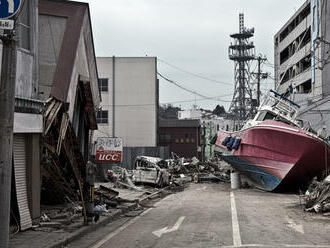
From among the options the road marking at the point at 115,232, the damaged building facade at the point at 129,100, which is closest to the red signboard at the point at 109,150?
the road marking at the point at 115,232

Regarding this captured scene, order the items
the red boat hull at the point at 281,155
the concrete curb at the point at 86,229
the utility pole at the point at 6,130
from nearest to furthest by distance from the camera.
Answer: the utility pole at the point at 6,130 < the concrete curb at the point at 86,229 < the red boat hull at the point at 281,155

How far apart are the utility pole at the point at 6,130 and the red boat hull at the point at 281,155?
57.2 feet

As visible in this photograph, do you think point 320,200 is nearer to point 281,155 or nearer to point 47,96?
point 281,155

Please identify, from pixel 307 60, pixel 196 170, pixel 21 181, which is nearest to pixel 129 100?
pixel 196 170

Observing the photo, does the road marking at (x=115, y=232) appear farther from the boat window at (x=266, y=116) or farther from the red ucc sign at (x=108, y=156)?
the boat window at (x=266, y=116)

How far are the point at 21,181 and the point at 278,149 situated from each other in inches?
602

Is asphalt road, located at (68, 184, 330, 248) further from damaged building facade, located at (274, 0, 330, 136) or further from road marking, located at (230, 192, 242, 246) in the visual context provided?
damaged building facade, located at (274, 0, 330, 136)

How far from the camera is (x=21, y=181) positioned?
11.6m

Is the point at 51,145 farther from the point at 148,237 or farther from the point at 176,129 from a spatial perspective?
the point at 176,129

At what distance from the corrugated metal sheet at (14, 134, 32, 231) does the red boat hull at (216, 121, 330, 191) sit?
14605mm

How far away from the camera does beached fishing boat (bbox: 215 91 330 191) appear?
22.8 m

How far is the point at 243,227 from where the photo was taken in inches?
479

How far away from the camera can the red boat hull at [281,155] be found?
22672 mm

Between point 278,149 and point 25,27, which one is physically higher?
point 25,27
